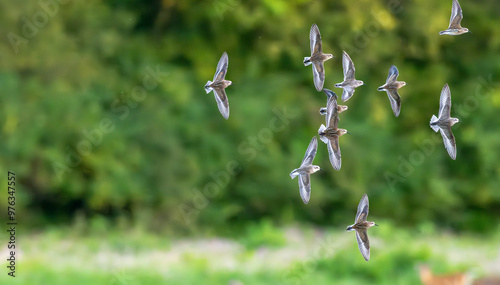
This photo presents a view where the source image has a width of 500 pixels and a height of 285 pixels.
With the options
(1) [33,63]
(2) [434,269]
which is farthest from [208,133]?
(2) [434,269]

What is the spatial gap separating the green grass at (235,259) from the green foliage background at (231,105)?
548 mm

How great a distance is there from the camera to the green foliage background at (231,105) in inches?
277

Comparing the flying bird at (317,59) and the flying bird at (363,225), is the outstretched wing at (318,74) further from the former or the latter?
the flying bird at (363,225)

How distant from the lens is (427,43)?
779 centimetres

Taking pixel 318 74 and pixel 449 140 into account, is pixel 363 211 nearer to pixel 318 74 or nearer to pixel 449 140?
pixel 449 140

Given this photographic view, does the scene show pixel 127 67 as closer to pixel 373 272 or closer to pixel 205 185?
pixel 205 185

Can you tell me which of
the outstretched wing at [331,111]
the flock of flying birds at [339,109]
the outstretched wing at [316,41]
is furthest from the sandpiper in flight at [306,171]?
the outstretched wing at [316,41]

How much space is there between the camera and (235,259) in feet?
18.7

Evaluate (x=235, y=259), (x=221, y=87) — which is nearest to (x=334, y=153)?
(x=221, y=87)

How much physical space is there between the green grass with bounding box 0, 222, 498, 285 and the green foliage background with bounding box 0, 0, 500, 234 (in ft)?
1.80

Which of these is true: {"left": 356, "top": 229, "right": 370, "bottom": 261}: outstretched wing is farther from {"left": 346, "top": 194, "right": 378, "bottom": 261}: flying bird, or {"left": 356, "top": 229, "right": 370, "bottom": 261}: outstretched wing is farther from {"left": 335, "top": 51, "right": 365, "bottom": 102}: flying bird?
{"left": 335, "top": 51, "right": 365, "bottom": 102}: flying bird

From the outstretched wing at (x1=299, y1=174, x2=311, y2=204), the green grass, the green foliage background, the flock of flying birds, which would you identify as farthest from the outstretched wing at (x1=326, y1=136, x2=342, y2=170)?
the green foliage background

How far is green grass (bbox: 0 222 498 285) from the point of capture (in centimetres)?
457

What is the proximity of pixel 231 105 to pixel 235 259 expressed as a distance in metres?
2.24
